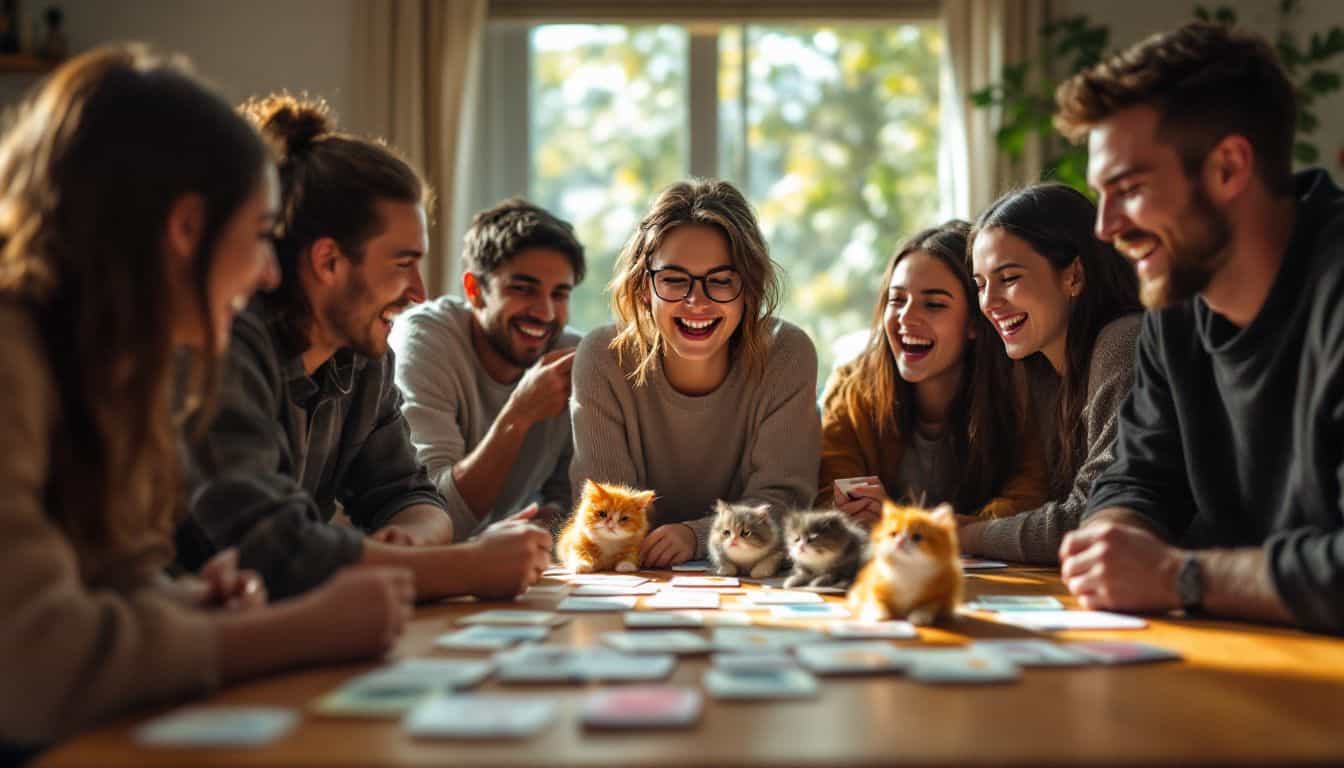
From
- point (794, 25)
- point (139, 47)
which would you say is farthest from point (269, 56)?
point (139, 47)

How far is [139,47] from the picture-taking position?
1.31 m

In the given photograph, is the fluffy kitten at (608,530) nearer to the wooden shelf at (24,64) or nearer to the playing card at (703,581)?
the playing card at (703,581)

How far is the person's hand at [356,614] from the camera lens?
126cm

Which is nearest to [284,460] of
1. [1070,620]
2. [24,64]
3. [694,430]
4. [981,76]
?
[694,430]

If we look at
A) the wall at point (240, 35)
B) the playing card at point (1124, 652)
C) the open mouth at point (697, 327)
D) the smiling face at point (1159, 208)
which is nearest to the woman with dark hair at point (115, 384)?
the playing card at point (1124, 652)

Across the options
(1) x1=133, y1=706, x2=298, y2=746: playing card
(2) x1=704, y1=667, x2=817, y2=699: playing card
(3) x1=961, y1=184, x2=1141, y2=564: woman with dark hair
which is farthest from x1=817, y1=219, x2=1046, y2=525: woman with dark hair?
(1) x1=133, y1=706, x2=298, y2=746: playing card

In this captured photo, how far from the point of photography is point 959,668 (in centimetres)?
122

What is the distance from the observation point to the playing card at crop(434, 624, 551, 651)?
1.38m

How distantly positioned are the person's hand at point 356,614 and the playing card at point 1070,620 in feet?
2.72

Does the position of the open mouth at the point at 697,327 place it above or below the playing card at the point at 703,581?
above

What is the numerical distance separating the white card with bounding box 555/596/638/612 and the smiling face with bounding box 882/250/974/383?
1225 millimetres

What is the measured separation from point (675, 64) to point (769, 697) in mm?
4524

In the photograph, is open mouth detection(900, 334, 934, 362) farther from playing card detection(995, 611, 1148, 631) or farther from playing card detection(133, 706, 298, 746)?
playing card detection(133, 706, 298, 746)

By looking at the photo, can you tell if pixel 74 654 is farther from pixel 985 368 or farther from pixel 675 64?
pixel 675 64
